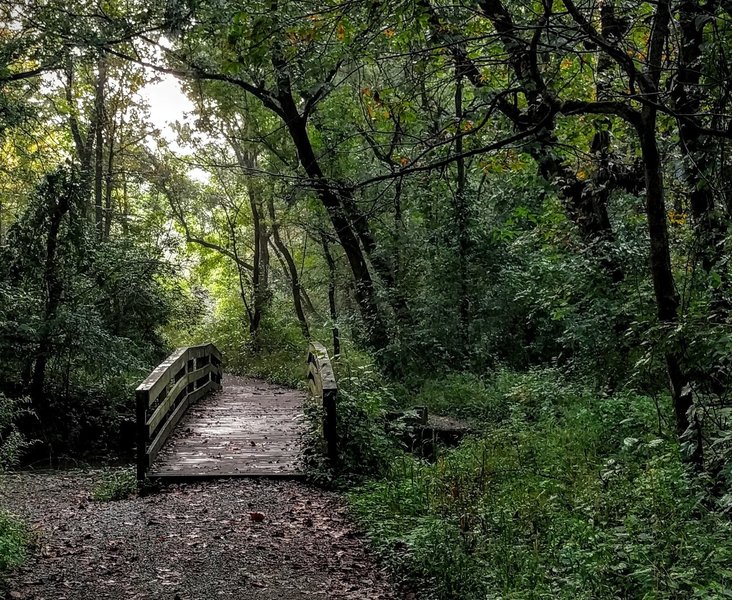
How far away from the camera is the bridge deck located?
7988 millimetres

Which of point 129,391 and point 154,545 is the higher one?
point 129,391

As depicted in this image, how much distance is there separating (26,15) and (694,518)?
1359 cm

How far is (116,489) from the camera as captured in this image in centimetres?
760

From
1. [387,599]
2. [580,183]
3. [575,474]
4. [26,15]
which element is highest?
[26,15]

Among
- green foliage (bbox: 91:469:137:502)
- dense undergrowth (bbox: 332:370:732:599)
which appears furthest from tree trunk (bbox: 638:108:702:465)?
green foliage (bbox: 91:469:137:502)

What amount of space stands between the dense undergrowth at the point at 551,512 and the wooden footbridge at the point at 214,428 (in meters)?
0.95

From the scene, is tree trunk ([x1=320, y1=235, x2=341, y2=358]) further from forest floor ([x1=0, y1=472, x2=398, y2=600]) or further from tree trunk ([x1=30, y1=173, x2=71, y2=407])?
tree trunk ([x1=30, y1=173, x2=71, y2=407])

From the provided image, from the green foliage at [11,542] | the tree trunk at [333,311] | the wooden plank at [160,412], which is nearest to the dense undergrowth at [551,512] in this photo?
the wooden plank at [160,412]

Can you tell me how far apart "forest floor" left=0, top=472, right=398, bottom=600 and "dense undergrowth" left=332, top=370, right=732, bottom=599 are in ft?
1.24

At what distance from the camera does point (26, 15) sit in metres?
12.4

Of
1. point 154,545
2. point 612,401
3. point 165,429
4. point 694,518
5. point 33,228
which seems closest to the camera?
point 694,518

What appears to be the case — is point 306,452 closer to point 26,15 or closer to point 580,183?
point 580,183

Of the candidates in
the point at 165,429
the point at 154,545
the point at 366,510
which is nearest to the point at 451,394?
the point at 165,429

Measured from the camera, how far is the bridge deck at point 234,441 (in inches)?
314
